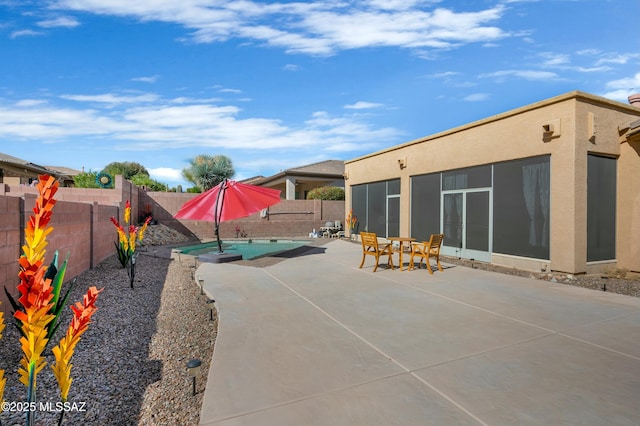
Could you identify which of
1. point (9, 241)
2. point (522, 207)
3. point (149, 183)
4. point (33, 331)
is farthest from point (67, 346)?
point (149, 183)

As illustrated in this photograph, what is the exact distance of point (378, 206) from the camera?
1519cm

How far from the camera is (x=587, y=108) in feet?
24.9

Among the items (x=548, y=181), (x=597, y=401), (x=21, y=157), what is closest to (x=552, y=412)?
(x=597, y=401)

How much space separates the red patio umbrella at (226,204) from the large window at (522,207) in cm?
714

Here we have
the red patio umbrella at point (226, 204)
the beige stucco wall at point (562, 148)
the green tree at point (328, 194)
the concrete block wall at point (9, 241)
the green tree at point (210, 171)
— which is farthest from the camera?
the green tree at point (210, 171)

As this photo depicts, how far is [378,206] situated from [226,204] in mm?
7518

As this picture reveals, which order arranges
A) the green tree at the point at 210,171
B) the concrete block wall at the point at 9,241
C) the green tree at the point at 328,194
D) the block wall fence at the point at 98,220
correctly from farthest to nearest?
the green tree at the point at 210,171, the green tree at the point at 328,194, the block wall fence at the point at 98,220, the concrete block wall at the point at 9,241

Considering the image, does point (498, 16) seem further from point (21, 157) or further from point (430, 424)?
point (21, 157)

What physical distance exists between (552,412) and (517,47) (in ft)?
34.1

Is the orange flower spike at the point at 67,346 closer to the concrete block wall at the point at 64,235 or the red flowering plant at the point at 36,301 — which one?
the red flowering plant at the point at 36,301

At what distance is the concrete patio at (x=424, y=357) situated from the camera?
2.45 metres

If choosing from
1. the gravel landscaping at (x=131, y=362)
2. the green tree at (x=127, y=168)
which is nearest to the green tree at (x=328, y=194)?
the gravel landscaping at (x=131, y=362)

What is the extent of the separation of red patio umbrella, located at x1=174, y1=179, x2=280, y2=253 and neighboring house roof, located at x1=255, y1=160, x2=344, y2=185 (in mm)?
13598

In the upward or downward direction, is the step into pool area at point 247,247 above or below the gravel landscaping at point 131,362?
below
